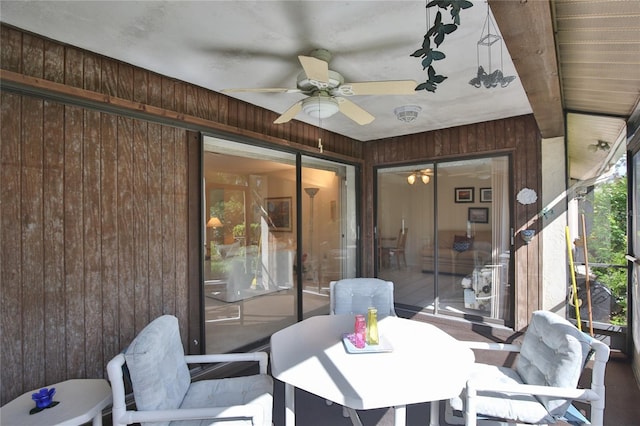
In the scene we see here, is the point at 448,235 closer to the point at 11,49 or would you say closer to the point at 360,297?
the point at 360,297

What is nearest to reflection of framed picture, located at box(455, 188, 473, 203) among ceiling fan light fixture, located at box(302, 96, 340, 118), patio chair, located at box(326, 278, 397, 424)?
patio chair, located at box(326, 278, 397, 424)

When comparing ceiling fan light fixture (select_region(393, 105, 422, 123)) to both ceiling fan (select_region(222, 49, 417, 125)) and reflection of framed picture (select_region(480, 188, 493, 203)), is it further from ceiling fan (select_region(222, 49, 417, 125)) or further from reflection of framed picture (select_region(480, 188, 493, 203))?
reflection of framed picture (select_region(480, 188, 493, 203))

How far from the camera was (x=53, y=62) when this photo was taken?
2230 millimetres

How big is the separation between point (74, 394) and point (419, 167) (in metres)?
4.64

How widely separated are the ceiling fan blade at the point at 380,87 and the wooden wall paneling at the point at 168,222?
5.25ft

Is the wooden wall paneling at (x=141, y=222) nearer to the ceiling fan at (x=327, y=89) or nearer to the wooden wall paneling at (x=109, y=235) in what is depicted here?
the wooden wall paneling at (x=109, y=235)

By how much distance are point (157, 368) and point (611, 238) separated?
4.48 meters

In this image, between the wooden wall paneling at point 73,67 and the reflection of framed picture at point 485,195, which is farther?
the reflection of framed picture at point 485,195

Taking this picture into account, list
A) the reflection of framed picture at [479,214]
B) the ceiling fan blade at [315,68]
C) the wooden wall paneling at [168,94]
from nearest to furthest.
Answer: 1. the ceiling fan blade at [315,68]
2. the wooden wall paneling at [168,94]
3. the reflection of framed picture at [479,214]

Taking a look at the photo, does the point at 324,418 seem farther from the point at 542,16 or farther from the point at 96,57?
the point at 96,57

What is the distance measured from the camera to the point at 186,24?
2.02 metres

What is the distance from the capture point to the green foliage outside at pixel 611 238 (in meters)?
3.37

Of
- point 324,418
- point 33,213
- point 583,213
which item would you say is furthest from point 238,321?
point 583,213

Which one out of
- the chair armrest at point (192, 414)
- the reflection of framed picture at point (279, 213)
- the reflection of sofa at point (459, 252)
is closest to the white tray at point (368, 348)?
the chair armrest at point (192, 414)
